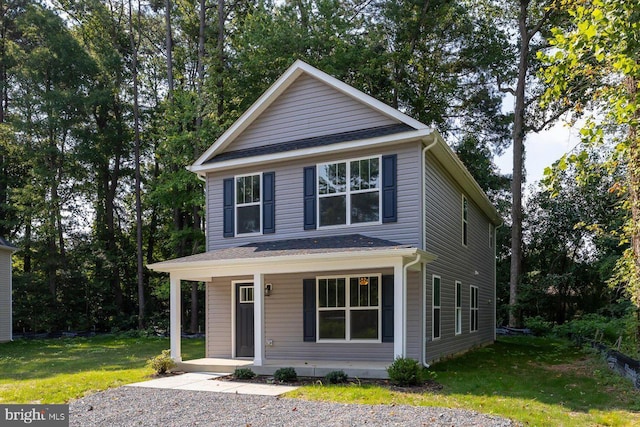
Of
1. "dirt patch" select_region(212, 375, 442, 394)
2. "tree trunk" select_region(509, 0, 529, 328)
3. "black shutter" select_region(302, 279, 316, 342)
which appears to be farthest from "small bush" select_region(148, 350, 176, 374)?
"tree trunk" select_region(509, 0, 529, 328)

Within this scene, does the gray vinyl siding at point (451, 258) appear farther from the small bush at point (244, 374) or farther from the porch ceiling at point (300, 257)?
the small bush at point (244, 374)

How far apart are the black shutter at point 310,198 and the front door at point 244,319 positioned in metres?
2.30

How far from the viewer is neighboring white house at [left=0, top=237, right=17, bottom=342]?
70.5 ft

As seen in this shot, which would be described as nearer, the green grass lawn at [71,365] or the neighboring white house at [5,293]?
the green grass lawn at [71,365]

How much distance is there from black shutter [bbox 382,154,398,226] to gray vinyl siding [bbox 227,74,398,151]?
1045 mm

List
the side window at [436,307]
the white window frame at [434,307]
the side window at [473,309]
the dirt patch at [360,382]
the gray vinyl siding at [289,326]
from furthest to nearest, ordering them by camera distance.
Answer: the side window at [473,309], the side window at [436,307], the white window frame at [434,307], the gray vinyl siding at [289,326], the dirt patch at [360,382]

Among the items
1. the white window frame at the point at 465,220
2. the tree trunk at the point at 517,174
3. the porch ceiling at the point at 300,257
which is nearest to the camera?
the porch ceiling at the point at 300,257

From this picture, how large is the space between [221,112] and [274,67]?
2.95 metres

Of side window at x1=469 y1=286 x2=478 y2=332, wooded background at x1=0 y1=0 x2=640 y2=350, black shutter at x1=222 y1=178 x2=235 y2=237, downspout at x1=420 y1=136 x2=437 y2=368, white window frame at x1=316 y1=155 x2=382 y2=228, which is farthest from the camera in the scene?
wooded background at x1=0 y1=0 x2=640 y2=350

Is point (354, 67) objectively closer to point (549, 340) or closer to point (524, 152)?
point (524, 152)

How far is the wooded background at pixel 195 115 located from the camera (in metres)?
22.4

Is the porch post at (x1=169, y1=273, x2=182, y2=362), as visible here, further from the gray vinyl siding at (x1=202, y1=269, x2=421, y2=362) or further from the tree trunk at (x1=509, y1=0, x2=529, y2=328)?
the tree trunk at (x1=509, y1=0, x2=529, y2=328)

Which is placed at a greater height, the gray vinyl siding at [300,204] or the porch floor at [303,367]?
the gray vinyl siding at [300,204]

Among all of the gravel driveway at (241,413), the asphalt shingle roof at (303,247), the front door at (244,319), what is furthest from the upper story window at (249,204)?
the gravel driveway at (241,413)
